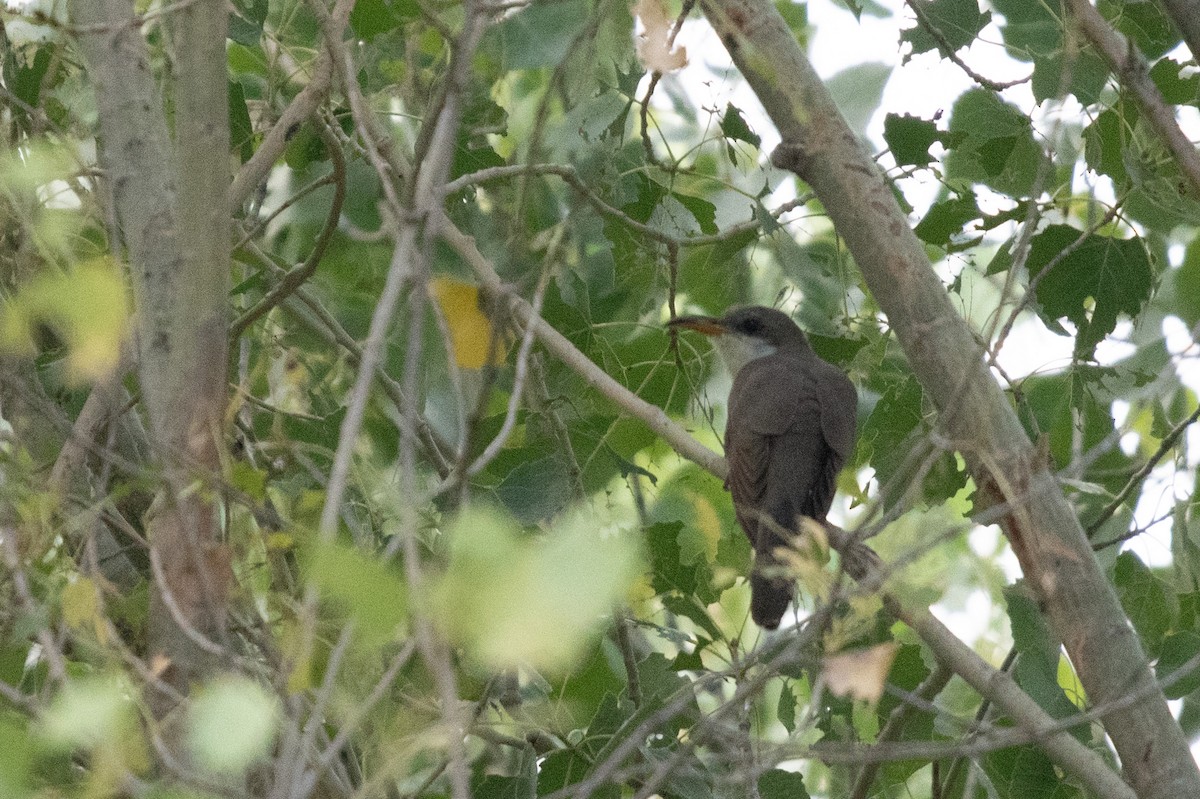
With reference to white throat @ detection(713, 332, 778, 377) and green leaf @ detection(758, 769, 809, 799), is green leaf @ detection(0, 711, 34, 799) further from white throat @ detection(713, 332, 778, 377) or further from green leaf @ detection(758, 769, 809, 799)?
white throat @ detection(713, 332, 778, 377)

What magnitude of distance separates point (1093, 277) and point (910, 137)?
0.64 m

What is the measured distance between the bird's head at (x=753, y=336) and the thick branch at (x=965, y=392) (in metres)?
1.95

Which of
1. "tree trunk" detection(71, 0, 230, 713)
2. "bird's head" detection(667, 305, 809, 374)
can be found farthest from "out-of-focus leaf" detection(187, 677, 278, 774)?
"bird's head" detection(667, 305, 809, 374)

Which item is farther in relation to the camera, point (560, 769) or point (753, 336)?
point (753, 336)

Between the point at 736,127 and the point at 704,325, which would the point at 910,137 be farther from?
the point at 704,325

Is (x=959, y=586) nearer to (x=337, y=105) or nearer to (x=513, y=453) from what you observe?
(x=513, y=453)

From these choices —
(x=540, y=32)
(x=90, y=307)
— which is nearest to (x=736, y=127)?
(x=540, y=32)

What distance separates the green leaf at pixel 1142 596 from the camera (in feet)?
12.0

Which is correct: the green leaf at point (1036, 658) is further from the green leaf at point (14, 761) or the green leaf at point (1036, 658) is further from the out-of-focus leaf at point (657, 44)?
the green leaf at point (14, 761)

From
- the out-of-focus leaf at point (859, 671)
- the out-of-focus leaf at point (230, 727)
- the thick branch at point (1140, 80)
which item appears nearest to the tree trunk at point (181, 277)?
the out-of-focus leaf at point (230, 727)

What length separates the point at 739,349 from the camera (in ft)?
19.2

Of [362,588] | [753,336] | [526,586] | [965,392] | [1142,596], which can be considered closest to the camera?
[526,586]

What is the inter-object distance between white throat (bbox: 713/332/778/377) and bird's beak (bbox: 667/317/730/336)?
1.27ft

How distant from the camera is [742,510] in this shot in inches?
177
